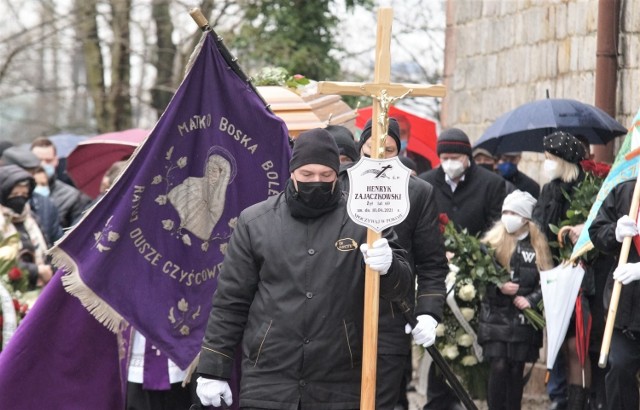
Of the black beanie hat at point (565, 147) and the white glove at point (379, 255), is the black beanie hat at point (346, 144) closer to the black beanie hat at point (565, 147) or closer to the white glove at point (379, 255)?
the black beanie hat at point (565, 147)

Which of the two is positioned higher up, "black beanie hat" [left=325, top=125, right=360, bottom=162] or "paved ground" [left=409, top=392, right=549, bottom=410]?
"black beanie hat" [left=325, top=125, right=360, bottom=162]

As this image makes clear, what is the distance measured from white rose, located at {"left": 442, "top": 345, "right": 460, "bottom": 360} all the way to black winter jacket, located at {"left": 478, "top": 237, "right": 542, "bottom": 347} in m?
0.32

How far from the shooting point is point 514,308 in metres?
9.07

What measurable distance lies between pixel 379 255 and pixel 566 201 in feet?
11.8

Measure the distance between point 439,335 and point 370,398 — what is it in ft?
11.5

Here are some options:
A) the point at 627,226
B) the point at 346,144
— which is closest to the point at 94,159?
the point at 346,144

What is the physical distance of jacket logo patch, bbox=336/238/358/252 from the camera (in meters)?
6.15

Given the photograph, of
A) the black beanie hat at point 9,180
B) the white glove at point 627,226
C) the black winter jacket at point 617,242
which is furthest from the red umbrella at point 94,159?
the white glove at point 627,226

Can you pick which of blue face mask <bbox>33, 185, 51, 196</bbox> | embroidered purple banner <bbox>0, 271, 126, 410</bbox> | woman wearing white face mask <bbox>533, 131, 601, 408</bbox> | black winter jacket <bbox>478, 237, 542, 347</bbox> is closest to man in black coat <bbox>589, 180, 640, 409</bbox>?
woman wearing white face mask <bbox>533, 131, 601, 408</bbox>

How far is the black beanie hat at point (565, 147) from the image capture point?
900 cm

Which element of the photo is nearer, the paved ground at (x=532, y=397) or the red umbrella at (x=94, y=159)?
the paved ground at (x=532, y=397)

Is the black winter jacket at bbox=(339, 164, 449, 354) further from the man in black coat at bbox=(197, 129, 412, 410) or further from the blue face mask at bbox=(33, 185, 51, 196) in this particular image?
the blue face mask at bbox=(33, 185, 51, 196)

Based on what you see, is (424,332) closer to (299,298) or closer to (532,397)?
(299,298)

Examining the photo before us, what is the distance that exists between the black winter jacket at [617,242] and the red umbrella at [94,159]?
5.73 meters
